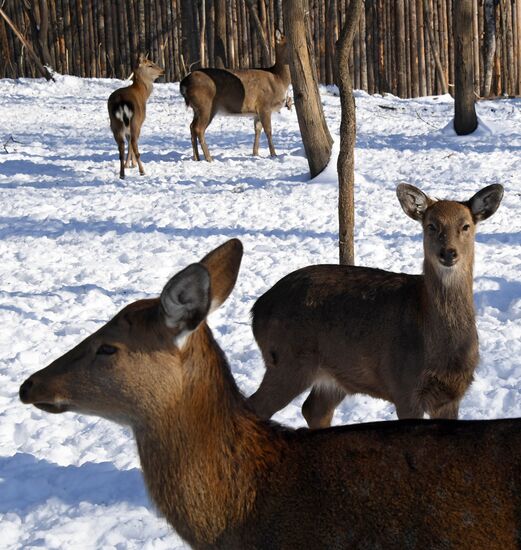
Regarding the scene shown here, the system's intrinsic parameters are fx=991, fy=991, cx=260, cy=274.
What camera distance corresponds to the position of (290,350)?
6.24m

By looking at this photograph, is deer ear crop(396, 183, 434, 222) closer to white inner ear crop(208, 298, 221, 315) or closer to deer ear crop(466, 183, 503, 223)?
deer ear crop(466, 183, 503, 223)

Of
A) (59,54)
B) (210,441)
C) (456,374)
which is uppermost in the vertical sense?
(59,54)

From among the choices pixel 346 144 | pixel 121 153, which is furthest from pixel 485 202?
pixel 121 153

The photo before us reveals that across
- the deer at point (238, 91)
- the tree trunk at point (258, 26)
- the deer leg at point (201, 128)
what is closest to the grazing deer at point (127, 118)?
the deer leg at point (201, 128)

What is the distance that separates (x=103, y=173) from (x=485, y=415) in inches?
432

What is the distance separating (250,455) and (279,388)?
2575 millimetres

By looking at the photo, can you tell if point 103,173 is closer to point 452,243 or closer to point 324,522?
point 452,243

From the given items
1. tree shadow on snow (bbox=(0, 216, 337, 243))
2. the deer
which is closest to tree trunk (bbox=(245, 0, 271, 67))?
the deer

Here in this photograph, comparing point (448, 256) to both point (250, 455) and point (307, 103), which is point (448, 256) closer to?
point (250, 455)

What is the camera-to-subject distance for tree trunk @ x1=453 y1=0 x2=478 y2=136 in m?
16.7

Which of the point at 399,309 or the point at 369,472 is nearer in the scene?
the point at 369,472

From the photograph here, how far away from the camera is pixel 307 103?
14547 millimetres

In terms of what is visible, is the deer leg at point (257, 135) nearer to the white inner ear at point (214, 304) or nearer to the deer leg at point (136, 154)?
the deer leg at point (136, 154)

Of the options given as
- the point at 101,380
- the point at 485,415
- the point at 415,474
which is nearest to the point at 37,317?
the point at 485,415
